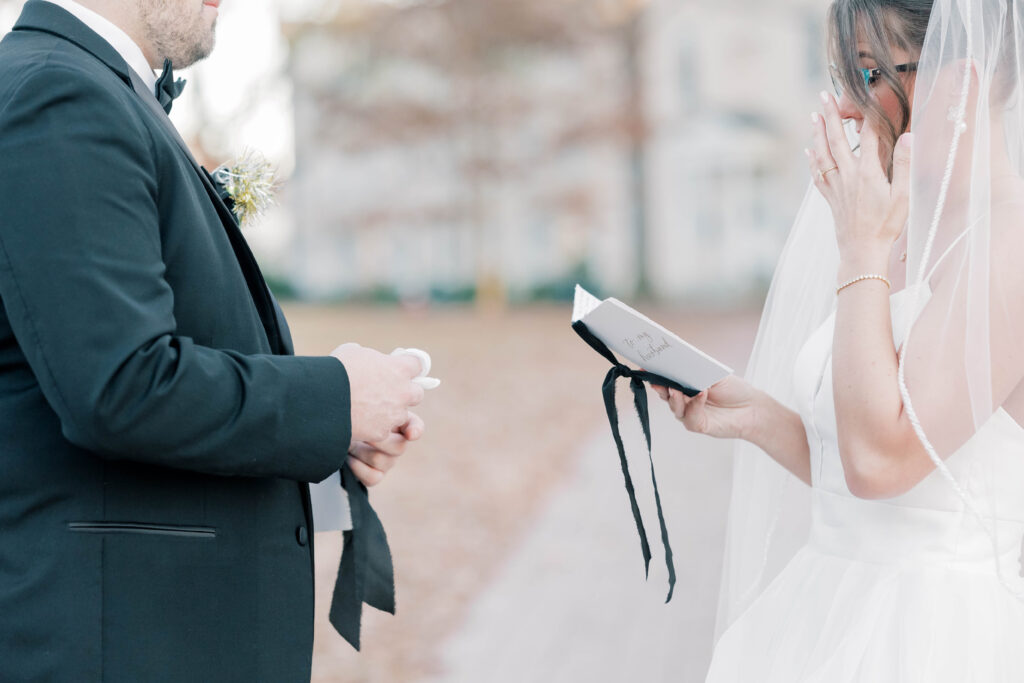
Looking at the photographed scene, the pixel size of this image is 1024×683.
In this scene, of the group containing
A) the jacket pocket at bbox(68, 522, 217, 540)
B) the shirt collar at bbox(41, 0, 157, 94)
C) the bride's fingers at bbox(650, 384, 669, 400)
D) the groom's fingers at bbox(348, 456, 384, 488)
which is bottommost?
the groom's fingers at bbox(348, 456, 384, 488)

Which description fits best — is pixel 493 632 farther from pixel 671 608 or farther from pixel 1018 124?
pixel 1018 124

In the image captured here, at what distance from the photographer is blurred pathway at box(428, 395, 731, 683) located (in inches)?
176

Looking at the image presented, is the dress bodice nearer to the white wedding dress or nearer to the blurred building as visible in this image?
the white wedding dress

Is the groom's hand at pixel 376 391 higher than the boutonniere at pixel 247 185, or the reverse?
the boutonniere at pixel 247 185

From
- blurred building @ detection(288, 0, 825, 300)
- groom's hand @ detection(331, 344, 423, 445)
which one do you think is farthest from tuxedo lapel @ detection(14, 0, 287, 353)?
blurred building @ detection(288, 0, 825, 300)

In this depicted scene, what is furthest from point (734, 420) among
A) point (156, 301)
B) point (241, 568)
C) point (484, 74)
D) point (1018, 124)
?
point (484, 74)

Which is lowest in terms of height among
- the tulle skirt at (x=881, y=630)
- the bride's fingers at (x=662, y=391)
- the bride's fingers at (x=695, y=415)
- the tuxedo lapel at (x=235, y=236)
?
the tulle skirt at (x=881, y=630)

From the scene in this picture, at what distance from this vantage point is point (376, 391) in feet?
6.04

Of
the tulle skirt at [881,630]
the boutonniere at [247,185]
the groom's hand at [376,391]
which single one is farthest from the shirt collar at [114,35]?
the tulle skirt at [881,630]

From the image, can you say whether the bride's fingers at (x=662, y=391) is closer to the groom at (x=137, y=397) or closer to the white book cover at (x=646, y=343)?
the white book cover at (x=646, y=343)

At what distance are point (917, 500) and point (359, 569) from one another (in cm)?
129

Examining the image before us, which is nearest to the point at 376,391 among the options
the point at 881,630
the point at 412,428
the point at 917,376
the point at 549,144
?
the point at 412,428

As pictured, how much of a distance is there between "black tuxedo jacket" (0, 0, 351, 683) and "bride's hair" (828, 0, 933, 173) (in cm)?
135

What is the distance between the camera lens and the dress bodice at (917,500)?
6.92ft
